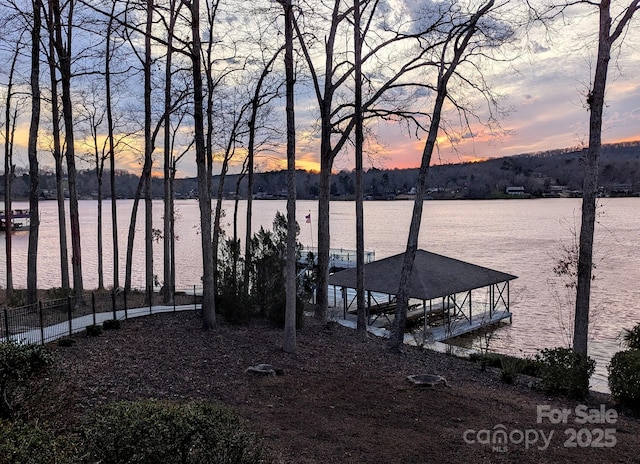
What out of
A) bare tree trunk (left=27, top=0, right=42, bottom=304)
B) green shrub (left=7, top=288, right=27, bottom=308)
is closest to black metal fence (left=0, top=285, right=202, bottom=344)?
bare tree trunk (left=27, top=0, right=42, bottom=304)

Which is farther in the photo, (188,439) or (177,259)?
(177,259)

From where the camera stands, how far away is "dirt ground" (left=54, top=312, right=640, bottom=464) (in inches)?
221

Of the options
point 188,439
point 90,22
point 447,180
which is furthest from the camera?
point 447,180

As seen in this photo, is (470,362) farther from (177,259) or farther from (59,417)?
(177,259)

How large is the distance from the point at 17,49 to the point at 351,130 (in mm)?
8985

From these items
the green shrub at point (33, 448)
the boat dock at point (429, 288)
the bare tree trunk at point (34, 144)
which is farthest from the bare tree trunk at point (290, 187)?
the boat dock at point (429, 288)

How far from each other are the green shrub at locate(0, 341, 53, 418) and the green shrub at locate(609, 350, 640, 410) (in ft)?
27.7

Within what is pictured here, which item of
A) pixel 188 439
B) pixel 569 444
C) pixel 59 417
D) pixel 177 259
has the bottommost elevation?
pixel 177 259

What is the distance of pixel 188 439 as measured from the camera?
135 inches

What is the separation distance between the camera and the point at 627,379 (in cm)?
823

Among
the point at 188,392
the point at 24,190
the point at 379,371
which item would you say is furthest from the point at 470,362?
the point at 24,190

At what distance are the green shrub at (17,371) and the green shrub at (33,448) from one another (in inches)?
57.5

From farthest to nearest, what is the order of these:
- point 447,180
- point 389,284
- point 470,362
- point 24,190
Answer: point 447,180
point 24,190
point 389,284
point 470,362

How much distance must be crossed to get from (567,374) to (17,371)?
27.1 ft
